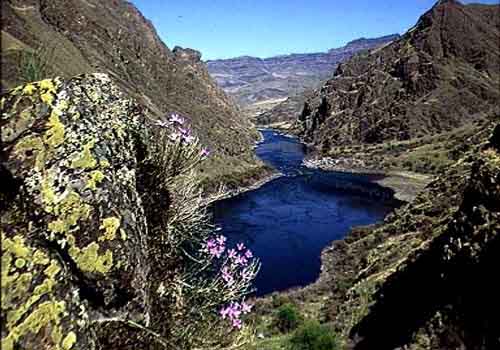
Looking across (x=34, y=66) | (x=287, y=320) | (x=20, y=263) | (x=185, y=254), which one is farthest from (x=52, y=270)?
(x=287, y=320)

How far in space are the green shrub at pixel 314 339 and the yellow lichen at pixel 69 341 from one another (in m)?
20.1

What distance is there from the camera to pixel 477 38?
191 metres

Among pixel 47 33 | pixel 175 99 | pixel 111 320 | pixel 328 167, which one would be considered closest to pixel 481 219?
pixel 111 320

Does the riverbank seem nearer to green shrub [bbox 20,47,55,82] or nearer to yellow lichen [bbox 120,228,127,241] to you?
green shrub [bbox 20,47,55,82]

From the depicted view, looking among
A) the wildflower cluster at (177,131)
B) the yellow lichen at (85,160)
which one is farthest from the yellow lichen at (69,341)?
the wildflower cluster at (177,131)

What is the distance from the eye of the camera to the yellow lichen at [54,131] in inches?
137

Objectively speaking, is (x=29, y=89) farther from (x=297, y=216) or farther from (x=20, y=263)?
(x=297, y=216)

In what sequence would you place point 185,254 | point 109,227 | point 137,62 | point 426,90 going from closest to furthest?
1. point 109,227
2. point 185,254
3. point 137,62
4. point 426,90

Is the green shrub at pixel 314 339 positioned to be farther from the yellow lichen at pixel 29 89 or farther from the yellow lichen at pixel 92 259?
the yellow lichen at pixel 29 89

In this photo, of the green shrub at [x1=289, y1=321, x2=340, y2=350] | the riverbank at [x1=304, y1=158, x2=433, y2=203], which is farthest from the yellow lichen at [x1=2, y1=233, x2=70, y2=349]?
the riverbank at [x1=304, y1=158, x2=433, y2=203]

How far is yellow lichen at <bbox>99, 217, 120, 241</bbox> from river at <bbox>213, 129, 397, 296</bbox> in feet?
108

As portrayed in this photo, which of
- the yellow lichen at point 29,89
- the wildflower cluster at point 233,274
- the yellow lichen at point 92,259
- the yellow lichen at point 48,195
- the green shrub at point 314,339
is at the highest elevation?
the yellow lichen at point 29,89

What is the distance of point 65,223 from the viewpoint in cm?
331

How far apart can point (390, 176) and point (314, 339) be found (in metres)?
97.6
